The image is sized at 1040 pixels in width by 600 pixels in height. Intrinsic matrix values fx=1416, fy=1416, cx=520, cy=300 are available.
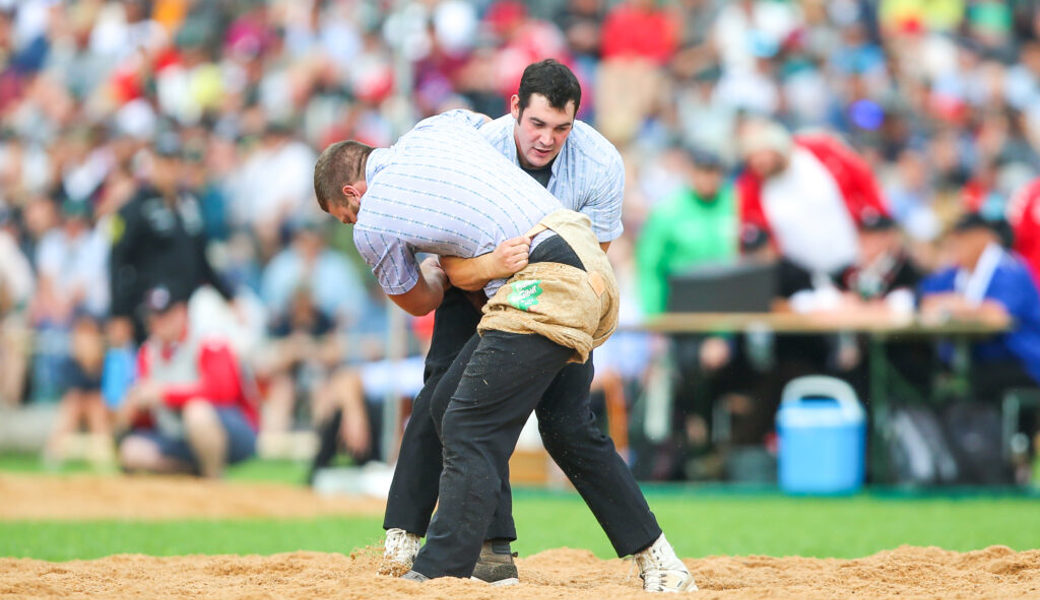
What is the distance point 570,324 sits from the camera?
530 centimetres

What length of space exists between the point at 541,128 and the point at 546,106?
108 millimetres

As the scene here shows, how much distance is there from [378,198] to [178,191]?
8.46 meters

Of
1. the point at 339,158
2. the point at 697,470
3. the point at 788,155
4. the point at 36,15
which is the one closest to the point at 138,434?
the point at 697,470

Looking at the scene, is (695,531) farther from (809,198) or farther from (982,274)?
(809,198)

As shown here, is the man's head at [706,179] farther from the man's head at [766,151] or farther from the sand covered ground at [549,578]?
the sand covered ground at [549,578]

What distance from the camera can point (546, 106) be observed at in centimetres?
548

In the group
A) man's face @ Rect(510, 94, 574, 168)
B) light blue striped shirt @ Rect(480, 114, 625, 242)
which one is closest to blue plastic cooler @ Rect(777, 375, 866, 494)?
light blue striped shirt @ Rect(480, 114, 625, 242)

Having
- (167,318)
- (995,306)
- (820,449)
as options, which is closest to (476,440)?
(820,449)

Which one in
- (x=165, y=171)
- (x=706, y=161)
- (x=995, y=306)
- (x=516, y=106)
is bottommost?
(x=995, y=306)

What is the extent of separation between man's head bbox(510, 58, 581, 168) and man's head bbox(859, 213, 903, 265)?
21.5 ft

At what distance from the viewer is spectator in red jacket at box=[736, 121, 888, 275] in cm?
A: 1200

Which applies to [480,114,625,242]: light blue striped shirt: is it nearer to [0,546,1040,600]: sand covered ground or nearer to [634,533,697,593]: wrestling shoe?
[634,533,697,593]: wrestling shoe

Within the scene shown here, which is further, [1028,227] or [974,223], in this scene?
[1028,227]

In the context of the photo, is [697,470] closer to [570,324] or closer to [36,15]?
[570,324]
